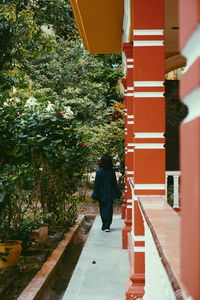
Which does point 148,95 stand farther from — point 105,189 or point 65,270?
point 105,189

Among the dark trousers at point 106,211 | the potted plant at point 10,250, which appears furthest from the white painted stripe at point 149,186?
the dark trousers at point 106,211

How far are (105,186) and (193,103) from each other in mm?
9893

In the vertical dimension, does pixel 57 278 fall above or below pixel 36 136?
below

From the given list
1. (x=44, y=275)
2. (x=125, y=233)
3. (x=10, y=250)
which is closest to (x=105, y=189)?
(x=125, y=233)

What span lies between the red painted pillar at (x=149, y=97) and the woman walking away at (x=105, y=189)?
247 inches

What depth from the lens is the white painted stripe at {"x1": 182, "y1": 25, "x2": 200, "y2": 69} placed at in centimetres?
102

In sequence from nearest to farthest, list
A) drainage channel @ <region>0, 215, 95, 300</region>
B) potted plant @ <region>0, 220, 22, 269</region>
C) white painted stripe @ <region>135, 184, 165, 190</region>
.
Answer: white painted stripe @ <region>135, 184, 165, 190</region>, drainage channel @ <region>0, 215, 95, 300</region>, potted plant @ <region>0, 220, 22, 269</region>

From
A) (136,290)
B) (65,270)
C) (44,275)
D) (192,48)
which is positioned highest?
(192,48)

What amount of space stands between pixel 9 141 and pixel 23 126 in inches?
15.2

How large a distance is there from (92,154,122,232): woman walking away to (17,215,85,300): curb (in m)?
1.20

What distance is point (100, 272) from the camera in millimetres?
7250

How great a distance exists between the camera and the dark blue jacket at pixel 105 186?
10.9m

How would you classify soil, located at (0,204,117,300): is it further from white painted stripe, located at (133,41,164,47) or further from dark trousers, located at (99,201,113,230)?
white painted stripe, located at (133,41,164,47)

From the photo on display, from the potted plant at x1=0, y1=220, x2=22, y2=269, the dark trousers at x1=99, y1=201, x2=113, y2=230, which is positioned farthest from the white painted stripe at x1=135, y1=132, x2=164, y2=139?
the dark trousers at x1=99, y1=201, x2=113, y2=230
